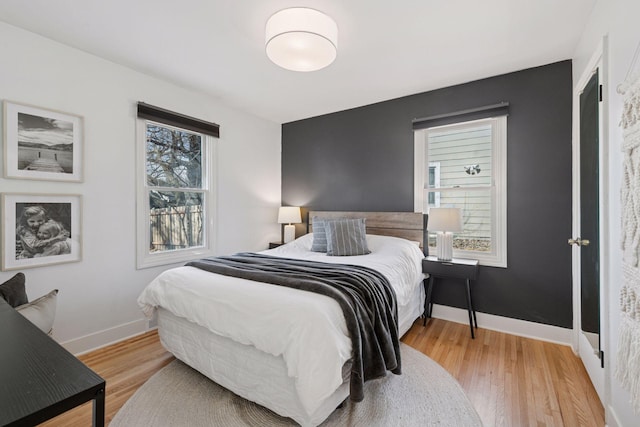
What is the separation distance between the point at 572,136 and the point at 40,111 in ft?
14.4

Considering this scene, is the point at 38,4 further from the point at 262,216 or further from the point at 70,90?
the point at 262,216

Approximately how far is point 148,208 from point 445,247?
9.97 feet

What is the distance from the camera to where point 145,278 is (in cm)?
297

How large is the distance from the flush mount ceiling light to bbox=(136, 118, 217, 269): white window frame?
1.74 metres

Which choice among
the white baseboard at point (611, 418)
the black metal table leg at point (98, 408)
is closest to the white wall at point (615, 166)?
the white baseboard at point (611, 418)

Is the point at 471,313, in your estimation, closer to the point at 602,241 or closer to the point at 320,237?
the point at 602,241

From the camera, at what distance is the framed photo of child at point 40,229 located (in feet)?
7.09

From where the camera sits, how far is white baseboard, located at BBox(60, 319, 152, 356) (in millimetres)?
2453

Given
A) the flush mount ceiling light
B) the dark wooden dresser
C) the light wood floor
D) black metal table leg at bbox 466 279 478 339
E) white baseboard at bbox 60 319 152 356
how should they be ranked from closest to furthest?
the dark wooden dresser
the light wood floor
the flush mount ceiling light
white baseboard at bbox 60 319 152 356
black metal table leg at bbox 466 279 478 339

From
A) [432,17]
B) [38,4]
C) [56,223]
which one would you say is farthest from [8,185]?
[432,17]

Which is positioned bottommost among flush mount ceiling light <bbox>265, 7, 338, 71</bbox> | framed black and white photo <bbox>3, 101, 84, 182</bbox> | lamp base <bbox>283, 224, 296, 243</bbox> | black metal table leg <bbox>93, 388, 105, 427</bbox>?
black metal table leg <bbox>93, 388, 105, 427</bbox>

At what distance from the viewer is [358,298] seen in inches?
69.8

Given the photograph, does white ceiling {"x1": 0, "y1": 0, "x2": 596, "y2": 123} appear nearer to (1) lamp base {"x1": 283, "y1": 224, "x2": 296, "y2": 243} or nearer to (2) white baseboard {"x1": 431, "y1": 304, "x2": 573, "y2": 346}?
(1) lamp base {"x1": 283, "y1": 224, "x2": 296, "y2": 243}

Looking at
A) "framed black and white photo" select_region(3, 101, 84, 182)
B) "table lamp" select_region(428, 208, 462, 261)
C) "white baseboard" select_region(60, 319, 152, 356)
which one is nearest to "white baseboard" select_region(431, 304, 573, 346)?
"table lamp" select_region(428, 208, 462, 261)
